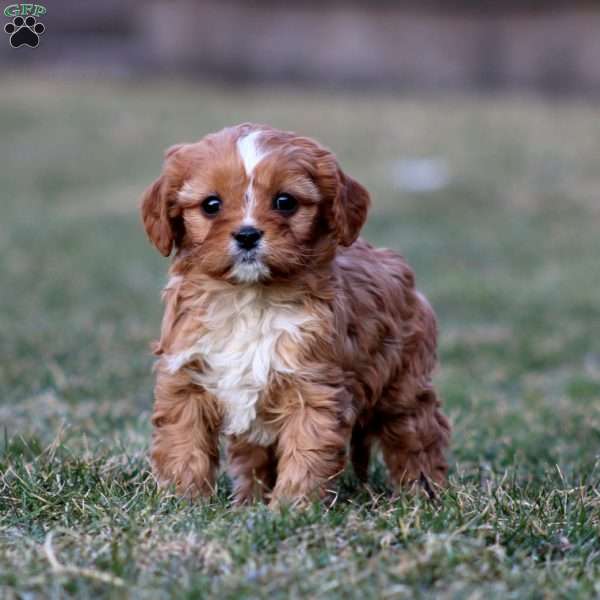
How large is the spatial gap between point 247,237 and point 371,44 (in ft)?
72.2

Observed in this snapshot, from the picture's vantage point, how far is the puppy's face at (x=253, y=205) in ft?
14.9

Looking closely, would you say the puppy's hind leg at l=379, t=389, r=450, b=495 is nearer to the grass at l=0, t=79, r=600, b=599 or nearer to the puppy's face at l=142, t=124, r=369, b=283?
the grass at l=0, t=79, r=600, b=599

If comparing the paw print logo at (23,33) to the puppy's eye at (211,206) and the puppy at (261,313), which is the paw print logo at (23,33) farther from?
the puppy's eye at (211,206)

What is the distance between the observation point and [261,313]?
477 cm

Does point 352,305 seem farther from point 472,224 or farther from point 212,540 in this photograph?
point 472,224

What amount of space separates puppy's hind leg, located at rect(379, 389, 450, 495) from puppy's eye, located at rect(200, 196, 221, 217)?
1320mm

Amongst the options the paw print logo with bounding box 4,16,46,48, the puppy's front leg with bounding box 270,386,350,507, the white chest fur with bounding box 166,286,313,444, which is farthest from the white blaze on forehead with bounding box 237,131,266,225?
the paw print logo with bounding box 4,16,46,48

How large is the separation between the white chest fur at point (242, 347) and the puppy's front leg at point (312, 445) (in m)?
0.16

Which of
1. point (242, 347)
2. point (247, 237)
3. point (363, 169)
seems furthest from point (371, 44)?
point (247, 237)

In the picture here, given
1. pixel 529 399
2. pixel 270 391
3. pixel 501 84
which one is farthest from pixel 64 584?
pixel 501 84

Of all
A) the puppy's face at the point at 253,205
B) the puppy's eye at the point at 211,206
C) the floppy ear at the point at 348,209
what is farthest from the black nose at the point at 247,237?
the floppy ear at the point at 348,209

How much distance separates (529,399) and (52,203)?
11.3 m

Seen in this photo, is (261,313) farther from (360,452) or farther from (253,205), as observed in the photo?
(360,452)

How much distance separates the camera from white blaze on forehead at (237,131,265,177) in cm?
458
